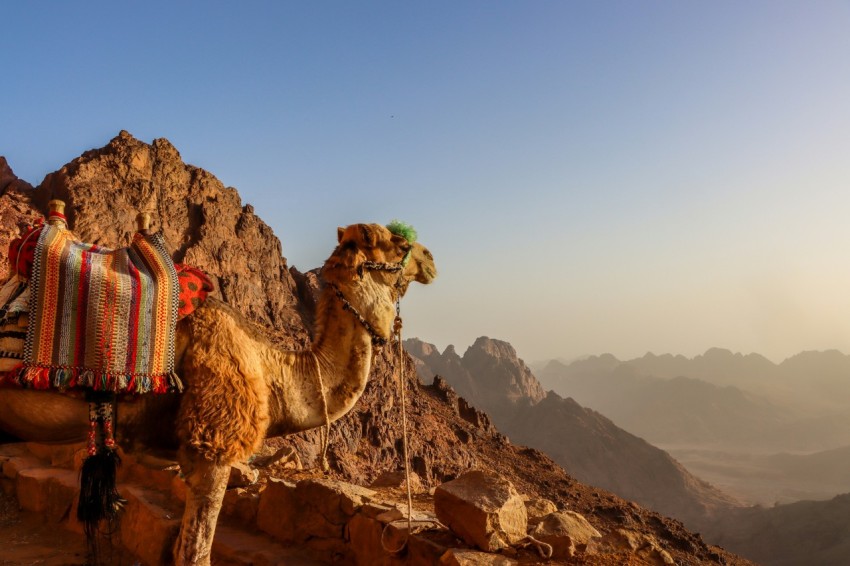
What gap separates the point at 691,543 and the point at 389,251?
31.8 m

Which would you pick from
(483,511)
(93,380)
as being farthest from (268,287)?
(93,380)

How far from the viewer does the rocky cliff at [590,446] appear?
79125 mm

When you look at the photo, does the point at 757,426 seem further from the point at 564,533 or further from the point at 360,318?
the point at 360,318

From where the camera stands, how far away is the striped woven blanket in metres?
3.10

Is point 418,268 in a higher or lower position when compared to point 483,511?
higher

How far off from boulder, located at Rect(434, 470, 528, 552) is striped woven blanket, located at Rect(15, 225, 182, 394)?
2421 mm

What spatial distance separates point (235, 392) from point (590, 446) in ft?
315

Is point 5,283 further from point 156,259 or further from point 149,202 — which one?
point 149,202

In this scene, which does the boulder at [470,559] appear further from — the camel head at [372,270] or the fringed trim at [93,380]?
the fringed trim at [93,380]

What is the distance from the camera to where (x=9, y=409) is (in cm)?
318

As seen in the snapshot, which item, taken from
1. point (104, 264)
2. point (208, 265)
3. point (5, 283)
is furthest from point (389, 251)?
point (208, 265)

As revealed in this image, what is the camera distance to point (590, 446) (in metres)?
90.5

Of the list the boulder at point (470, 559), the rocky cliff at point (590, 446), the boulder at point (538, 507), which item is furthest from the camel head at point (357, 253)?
the rocky cliff at point (590, 446)

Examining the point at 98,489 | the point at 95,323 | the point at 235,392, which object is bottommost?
the point at 98,489
